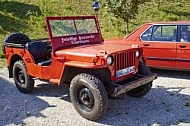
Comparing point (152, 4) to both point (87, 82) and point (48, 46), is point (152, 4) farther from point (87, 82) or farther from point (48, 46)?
point (87, 82)

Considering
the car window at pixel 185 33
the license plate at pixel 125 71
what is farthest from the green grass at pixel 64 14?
the license plate at pixel 125 71

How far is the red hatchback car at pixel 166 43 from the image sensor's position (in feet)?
21.8

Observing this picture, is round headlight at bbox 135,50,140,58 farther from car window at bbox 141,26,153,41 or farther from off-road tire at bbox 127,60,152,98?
car window at bbox 141,26,153,41

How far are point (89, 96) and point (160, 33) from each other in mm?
3451

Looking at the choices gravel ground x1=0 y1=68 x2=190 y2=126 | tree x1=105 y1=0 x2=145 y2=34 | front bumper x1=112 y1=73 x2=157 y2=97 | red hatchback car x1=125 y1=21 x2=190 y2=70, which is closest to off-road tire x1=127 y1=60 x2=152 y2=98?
gravel ground x1=0 y1=68 x2=190 y2=126

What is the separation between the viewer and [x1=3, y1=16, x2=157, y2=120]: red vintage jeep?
428 centimetres

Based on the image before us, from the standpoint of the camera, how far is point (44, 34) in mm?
12273

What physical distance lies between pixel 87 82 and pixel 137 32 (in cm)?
345

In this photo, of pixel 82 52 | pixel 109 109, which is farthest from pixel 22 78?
pixel 109 109

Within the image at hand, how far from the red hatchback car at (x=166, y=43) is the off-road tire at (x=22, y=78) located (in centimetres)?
290

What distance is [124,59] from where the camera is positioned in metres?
4.56

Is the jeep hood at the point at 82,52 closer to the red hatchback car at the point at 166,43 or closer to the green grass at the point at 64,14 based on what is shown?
the red hatchback car at the point at 166,43

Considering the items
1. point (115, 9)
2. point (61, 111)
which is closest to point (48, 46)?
point (61, 111)

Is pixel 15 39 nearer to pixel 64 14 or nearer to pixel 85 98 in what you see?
pixel 85 98
